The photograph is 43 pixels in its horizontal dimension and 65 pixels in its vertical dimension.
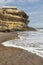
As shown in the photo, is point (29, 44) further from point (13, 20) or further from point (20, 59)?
point (13, 20)

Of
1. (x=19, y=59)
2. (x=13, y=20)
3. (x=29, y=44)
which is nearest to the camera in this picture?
(x=19, y=59)

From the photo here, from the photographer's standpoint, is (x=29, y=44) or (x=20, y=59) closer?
(x=20, y=59)

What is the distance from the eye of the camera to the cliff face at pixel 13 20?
85.2 m

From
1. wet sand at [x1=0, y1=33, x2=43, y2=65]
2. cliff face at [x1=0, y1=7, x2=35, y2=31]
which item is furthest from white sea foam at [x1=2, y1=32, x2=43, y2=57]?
cliff face at [x1=0, y1=7, x2=35, y2=31]

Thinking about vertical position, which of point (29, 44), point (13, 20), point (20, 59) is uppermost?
point (20, 59)

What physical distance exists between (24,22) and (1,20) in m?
12.0

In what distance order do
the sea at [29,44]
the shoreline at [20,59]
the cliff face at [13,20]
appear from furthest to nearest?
the cliff face at [13,20]
the sea at [29,44]
the shoreline at [20,59]

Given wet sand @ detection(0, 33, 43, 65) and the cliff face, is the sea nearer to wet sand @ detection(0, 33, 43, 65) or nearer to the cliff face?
wet sand @ detection(0, 33, 43, 65)

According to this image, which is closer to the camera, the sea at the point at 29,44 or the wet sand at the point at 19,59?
the wet sand at the point at 19,59

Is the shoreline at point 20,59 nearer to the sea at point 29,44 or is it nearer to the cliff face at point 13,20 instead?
the sea at point 29,44

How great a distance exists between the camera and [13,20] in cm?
9394

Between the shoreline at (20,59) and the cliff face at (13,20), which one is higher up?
the shoreline at (20,59)

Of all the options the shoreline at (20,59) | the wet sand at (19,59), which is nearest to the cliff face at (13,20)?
the wet sand at (19,59)

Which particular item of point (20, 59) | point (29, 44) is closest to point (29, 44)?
point (29, 44)
